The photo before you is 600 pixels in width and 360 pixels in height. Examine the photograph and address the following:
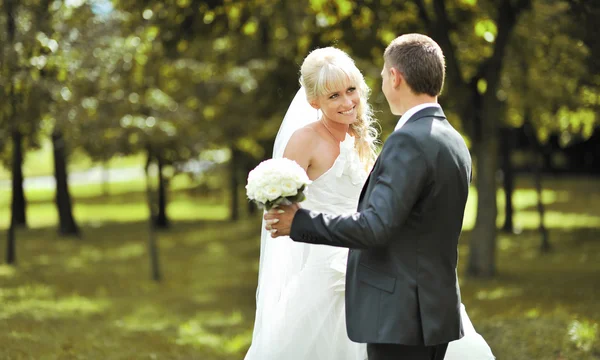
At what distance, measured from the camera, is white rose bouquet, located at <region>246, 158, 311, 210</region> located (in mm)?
3256

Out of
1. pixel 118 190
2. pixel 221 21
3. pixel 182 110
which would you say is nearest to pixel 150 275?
pixel 182 110

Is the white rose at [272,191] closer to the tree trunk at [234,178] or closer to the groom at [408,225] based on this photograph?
the groom at [408,225]

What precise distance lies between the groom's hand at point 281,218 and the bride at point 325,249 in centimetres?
94

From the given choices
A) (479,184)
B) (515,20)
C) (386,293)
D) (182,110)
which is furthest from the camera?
(182,110)

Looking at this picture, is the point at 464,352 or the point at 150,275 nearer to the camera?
the point at 464,352

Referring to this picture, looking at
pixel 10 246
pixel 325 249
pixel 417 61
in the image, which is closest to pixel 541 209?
pixel 10 246

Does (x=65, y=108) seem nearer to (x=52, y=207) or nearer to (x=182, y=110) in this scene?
(x=182, y=110)

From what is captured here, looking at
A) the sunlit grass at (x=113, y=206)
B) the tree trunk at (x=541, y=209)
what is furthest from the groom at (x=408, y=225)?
the sunlit grass at (x=113, y=206)

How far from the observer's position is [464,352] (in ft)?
14.1

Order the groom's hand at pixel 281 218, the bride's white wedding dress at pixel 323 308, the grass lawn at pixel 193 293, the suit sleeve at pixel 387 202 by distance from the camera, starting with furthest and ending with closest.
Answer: the grass lawn at pixel 193 293 < the bride's white wedding dress at pixel 323 308 < the groom's hand at pixel 281 218 < the suit sleeve at pixel 387 202

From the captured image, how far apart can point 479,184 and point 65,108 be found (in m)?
7.65

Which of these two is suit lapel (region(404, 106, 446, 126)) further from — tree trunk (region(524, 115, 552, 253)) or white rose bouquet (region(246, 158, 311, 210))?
tree trunk (region(524, 115, 552, 253))

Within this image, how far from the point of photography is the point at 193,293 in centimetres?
1414

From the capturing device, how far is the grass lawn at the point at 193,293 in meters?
7.67
